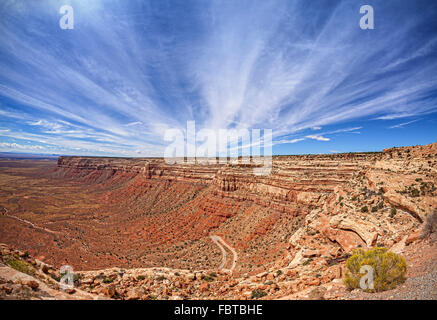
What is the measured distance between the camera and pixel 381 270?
7.45 meters

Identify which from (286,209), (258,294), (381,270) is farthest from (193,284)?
(286,209)

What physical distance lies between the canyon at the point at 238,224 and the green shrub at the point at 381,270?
62.2 inches

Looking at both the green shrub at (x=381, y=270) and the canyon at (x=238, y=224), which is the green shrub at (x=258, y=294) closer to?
the canyon at (x=238, y=224)

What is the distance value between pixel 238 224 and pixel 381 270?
3251 cm

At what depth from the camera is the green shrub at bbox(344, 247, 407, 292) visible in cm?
713

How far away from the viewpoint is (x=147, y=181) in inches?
3366

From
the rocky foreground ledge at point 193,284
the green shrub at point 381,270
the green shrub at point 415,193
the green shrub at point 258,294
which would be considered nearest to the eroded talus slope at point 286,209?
the green shrub at point 415,193

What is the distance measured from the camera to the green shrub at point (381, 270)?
713 centimetres

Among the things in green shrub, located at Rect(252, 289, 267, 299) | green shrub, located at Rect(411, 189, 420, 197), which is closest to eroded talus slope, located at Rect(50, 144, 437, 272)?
green shrub, located at Rect(411, 189, 420, 197)

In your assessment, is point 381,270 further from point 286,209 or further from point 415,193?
point 286,209

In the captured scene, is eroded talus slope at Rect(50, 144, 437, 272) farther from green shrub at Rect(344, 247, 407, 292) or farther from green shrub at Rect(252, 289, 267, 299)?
green shrub at Rect(252, 289, 267, 299)

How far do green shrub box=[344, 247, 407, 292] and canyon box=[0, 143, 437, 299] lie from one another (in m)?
1.58
